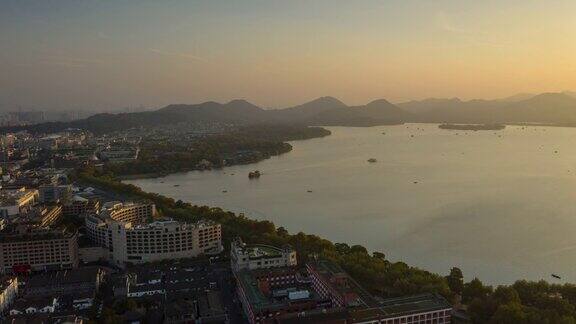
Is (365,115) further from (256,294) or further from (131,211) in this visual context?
(256,294)

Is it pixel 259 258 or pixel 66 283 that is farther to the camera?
pixel 259 258

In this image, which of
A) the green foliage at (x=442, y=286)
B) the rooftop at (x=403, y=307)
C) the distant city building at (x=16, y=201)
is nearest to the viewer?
the rooftop at (x=403, y=307)

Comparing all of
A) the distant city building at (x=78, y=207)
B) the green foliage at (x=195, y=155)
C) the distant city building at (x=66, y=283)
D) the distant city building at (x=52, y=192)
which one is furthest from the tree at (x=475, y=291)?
the green foliage at (x=195, y=155)

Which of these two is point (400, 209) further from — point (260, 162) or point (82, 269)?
point (260, 162)

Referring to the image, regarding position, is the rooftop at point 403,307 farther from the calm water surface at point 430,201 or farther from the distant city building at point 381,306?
the calm water surface at point 430,201

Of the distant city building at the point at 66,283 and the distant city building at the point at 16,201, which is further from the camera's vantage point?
the distant city building at the point at 16,201

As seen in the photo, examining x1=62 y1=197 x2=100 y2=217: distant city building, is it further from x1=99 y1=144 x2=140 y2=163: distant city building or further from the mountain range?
the mountain range

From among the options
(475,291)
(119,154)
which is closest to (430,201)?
(475,291)
